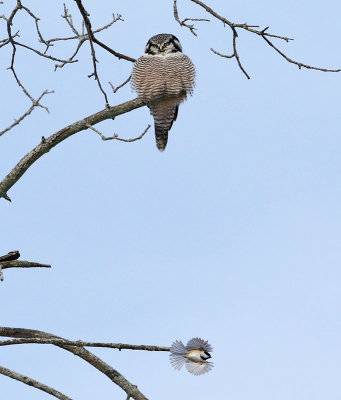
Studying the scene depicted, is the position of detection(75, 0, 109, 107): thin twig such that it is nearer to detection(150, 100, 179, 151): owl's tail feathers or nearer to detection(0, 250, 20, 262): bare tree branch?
detection(0, 250, 20, 262): bare tree branch

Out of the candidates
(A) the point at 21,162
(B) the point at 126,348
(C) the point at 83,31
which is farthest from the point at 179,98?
(B) the point at 126,348

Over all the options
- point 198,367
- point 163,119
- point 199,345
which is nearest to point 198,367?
point 198,367

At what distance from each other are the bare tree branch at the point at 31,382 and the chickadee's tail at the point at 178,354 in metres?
0.79

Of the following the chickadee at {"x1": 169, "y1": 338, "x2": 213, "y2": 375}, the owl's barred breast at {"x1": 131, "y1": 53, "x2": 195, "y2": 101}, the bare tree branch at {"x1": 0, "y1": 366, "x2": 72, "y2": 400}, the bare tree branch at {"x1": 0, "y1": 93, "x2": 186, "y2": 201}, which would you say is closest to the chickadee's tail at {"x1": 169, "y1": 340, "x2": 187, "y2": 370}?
the chickadee at {"x1": 169, "y1": 338, "x2": 213, "y2": 375}

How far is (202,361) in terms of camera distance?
11.8 feet

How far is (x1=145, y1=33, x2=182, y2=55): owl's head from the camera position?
851 cm

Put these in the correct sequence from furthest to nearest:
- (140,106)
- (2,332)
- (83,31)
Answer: (140,106), (83,31), (2,332)

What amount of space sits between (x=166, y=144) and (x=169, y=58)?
1.18 metres

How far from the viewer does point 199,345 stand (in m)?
3.64

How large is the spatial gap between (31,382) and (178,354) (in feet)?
3.26

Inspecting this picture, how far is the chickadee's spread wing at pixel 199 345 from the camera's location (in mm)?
3643

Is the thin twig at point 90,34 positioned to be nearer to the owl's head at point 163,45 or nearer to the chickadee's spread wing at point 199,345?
the chickadee's spread wing at point 199,345

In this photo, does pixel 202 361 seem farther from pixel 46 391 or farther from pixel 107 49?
pixel 107 49

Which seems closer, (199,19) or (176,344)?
(176,344)
